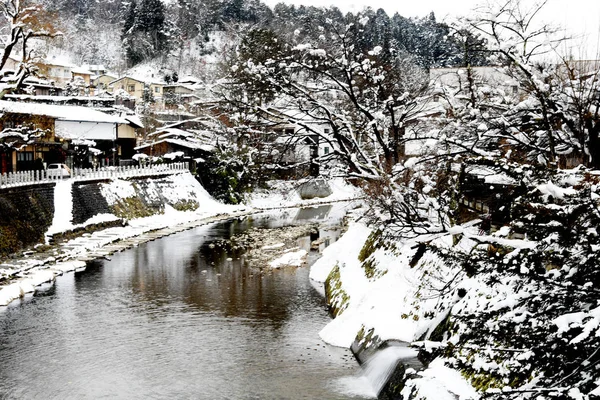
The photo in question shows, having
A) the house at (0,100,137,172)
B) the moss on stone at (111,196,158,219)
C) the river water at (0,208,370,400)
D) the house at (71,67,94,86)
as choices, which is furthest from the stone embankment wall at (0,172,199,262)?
the house at (71,67,94,86)

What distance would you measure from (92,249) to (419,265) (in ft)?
51.5

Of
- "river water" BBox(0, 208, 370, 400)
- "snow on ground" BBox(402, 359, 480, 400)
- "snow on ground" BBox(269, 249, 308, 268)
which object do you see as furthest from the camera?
"snow on ground" BBox(269, 249, 308, 268)

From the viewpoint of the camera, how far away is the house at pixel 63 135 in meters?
27.2

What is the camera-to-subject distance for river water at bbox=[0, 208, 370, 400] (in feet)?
35.8

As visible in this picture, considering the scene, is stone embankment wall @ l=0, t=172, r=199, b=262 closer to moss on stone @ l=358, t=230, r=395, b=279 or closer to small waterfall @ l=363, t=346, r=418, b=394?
moss on stone @ l=358, t=230, r=395, b=279

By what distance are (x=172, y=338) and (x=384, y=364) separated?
17.1 ft

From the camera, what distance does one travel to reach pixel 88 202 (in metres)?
29.3

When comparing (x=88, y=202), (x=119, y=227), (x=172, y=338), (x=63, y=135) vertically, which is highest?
(x=63, y=135)

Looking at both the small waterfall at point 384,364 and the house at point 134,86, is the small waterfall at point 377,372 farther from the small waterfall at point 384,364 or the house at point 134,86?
the house at point 134,86

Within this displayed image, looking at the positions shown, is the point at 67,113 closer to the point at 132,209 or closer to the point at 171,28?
the point at 132,209

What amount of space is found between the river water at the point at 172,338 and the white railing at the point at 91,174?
6.45 m

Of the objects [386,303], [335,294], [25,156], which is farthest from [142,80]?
[386,303]

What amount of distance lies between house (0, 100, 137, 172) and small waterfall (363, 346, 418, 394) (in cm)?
1933

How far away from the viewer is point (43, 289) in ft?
58.6
